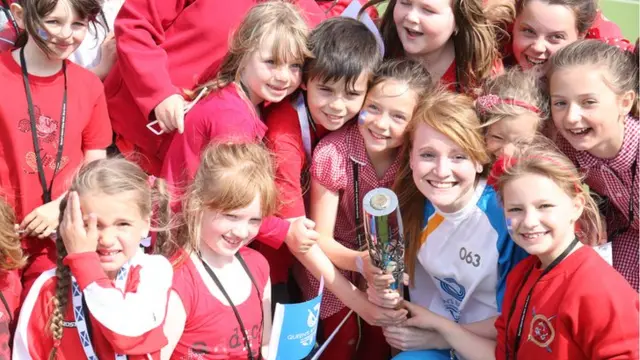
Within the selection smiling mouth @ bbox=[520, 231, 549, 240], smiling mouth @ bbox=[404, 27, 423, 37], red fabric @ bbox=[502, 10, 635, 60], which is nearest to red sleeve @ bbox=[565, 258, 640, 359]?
smiling mouth @ bbox=[520, 231, 549, 240]

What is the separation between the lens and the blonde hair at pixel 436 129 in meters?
3.47

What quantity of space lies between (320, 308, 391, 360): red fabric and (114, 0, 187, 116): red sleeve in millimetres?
1286

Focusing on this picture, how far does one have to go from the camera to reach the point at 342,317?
398 centimetres

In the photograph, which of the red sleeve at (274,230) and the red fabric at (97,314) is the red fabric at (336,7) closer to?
the red sleeve at (274,230)

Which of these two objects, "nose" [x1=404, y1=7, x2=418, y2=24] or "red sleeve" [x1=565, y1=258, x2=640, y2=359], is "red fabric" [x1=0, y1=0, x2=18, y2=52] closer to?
"nose" [x1=404, y1=7, x2=418, y2=24]

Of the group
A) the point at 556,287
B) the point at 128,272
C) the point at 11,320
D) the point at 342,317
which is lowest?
the point at 342,317

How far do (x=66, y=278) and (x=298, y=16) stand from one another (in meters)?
1.55

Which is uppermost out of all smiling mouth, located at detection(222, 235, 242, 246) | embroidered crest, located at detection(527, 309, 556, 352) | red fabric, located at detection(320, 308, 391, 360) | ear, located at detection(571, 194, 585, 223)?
ear, located at detection(571, 194, 585, 223)

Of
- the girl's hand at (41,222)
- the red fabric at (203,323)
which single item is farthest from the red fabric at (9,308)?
the red fabric at (203,323)

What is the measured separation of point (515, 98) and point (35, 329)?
209 centimetres

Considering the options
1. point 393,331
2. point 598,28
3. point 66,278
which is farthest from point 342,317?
point 598,28

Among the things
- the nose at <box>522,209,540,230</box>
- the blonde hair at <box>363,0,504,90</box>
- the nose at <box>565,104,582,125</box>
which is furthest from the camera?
the blonde hair at <box>363,0,504,90</box>

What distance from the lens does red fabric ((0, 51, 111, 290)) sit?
139 inches

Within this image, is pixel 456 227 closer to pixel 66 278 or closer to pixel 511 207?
pixel 511 207
